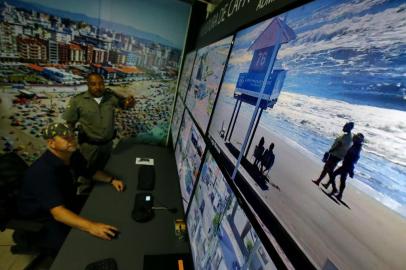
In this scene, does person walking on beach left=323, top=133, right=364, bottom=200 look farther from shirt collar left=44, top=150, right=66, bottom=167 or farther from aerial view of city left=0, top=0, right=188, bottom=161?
aerial view of city left=0, top=0, right=188, bottom=161

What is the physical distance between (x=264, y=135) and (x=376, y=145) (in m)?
0.29

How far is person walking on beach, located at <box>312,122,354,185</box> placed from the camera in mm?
359

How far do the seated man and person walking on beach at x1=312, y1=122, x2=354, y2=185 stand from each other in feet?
3.92

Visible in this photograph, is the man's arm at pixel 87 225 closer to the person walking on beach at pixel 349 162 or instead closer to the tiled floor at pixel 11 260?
the tiled floor at pixel 11 260

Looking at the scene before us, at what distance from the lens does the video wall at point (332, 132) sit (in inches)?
11.8

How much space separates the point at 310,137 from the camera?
44 cm

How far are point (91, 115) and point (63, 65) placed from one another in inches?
42.3

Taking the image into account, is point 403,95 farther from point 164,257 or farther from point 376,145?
point 164,257

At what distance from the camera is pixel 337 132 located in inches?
15.0

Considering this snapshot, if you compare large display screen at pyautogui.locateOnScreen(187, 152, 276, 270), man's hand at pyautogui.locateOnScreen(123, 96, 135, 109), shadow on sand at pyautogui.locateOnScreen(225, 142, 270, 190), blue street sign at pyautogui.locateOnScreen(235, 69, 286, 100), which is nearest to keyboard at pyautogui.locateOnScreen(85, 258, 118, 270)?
large display screen at pyautogui.locateOnScreen(187, 152, 276, 270)

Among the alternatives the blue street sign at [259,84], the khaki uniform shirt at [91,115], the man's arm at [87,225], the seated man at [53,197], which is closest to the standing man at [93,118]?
the khaki uniform shirt at [91,115]

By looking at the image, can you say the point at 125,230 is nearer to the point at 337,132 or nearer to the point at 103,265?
the point at 103,265

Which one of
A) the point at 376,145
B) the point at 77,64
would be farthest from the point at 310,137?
the point at 77,64

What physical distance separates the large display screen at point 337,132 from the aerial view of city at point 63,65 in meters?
2.86
